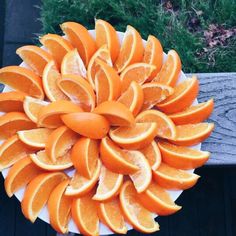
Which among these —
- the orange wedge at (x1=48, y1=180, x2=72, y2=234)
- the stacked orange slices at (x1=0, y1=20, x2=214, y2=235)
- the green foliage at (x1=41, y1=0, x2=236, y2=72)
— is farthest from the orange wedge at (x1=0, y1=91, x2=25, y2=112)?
the green foliage at (x1=41, y1=0, x2=236, y2=72)

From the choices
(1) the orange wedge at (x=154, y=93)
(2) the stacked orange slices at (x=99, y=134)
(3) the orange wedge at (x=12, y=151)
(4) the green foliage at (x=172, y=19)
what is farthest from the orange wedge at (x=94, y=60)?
(4) the green foliage at (x=172, y=19)

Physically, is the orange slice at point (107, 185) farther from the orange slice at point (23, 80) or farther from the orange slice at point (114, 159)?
the orange slice at point (23, 80)

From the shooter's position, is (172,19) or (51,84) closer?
(51,84)

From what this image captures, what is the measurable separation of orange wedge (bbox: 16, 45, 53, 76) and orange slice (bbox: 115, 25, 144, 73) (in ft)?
0.55

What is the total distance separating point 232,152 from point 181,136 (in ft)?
0.67

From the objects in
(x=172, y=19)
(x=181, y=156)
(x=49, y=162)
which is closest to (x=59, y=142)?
(x=49, y=162)

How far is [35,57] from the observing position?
3.46 feet

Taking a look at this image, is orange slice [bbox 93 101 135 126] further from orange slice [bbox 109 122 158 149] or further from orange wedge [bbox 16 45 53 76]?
orange wedge [bbox 16 45 53 76]

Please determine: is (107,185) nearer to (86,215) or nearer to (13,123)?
(86,215)

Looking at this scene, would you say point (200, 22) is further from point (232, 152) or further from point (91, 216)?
point (91, 216)

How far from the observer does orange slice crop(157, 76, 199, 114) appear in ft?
3.29

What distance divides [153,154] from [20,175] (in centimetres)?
30

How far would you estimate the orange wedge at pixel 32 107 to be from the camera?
38.8 inches

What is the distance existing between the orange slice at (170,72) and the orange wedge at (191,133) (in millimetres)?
107
